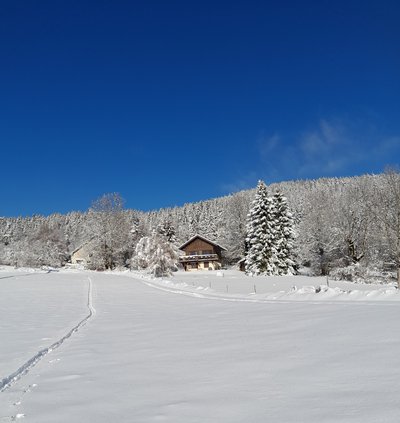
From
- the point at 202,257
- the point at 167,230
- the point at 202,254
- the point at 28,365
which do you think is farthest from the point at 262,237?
the point at 28,365

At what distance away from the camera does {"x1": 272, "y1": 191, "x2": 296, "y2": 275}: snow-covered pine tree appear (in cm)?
4916

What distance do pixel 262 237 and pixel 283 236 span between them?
3.11 m

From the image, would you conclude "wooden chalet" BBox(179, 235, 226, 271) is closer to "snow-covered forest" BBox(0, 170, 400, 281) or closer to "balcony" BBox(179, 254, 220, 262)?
"balcony" BBox(179, 254, 220, 262)

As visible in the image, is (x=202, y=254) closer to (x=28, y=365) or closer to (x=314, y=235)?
(x=314, y=235)

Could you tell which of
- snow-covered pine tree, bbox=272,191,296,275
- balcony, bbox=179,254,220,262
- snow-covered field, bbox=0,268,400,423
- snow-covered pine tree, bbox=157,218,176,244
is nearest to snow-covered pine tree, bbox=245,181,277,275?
snow-covered pine tree, bbox=272,191,296,275

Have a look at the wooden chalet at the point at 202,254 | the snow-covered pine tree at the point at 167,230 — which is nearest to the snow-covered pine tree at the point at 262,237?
the wooden chalet at the point at 202,254

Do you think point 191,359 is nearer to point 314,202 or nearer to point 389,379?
point 389,379

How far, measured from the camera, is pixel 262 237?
49562mm

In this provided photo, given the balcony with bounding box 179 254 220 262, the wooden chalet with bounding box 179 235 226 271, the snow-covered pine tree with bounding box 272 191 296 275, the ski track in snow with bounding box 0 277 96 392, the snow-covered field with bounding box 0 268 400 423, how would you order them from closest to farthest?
the snow-covered field with bounding box 0 268 400 423, the ski track in snow with bounding box 0 277 96 392, the snow-covered pine tree with bounding box 272 191 296 275, the balcony with bounding box 179 254 220 262, the wooden chalet with bounding box 179 235 226 271

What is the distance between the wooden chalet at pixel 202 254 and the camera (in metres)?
72.6

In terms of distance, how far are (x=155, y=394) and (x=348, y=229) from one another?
150ft

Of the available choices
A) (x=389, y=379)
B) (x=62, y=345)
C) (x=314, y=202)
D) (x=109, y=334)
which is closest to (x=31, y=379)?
(x=62, y=345)

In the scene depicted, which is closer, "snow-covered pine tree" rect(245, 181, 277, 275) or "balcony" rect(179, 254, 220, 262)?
"snow-covered pine tree" rect(245, 181, 277, 275)

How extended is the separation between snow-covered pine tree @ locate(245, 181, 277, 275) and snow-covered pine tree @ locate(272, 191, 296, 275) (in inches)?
26.8
